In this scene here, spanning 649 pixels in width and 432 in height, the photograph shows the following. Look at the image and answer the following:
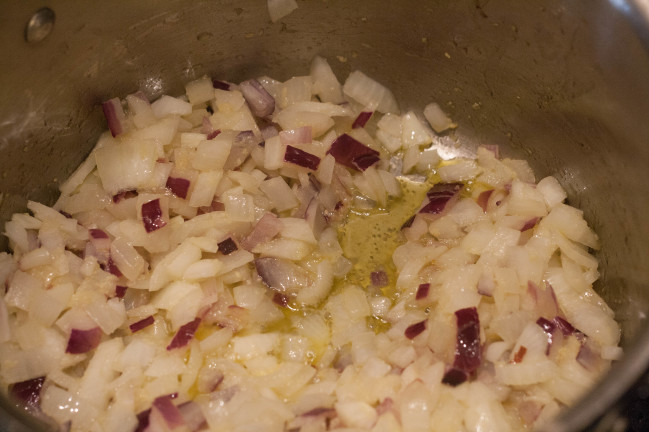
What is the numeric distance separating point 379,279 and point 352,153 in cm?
50

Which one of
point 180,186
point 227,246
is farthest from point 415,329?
point 180,186

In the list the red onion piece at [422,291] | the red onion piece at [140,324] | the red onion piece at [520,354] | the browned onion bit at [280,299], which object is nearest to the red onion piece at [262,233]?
the browned onion bit at [280,299]

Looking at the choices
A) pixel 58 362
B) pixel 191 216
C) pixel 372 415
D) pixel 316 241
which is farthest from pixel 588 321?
pixel 58 362

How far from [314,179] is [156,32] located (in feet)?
2.53

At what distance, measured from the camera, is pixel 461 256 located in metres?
2.07

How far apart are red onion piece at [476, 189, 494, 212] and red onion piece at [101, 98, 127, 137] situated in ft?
4.42

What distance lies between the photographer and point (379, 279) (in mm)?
2146

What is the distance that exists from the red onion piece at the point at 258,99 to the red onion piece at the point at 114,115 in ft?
1.54

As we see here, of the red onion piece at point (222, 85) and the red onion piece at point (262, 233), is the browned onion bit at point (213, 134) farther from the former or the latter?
the red onion piece at point (262, 233)

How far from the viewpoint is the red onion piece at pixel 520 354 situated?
1.81 meters

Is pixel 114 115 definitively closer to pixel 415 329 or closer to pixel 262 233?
pixel 262 233

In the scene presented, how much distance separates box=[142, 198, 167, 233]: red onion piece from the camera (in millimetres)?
2014

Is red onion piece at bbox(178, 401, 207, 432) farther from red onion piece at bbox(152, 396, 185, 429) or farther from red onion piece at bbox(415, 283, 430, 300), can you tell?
red onion piece at bbox(415, 283, 430, 300)

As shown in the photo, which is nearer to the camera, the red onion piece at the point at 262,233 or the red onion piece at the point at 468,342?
the red onion piece at the point at 468,342
